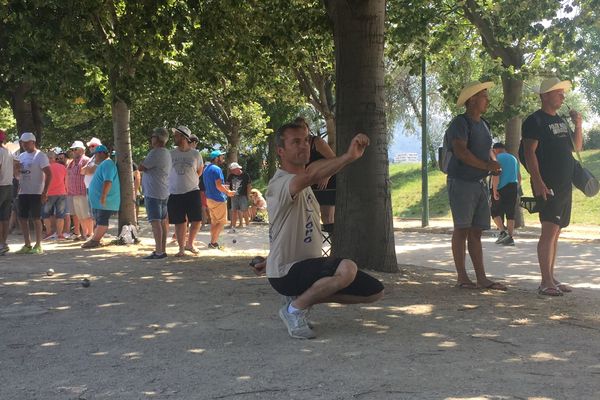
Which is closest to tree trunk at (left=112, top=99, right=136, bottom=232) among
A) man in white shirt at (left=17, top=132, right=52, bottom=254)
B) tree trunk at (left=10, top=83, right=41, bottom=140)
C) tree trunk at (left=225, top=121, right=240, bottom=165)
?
man in white shirt at (left=17, top=132, right=52, bottom=254)

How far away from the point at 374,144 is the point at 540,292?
8.20 feet

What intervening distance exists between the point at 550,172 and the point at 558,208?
14.7 inches

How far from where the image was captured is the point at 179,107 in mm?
30562

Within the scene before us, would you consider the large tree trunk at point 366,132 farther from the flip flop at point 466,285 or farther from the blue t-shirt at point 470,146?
the blue t-shirt at point 470,146

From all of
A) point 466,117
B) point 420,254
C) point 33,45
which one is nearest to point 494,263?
point 420,254

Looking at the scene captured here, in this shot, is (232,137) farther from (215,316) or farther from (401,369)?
(401,369)

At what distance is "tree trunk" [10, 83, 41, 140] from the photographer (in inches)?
648

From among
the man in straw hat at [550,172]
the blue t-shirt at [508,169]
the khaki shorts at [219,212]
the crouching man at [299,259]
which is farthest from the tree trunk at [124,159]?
the crouching man at [299,259]

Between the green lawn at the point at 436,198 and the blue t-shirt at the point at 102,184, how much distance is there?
48.1ft

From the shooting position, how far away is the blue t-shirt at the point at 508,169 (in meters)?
13.1

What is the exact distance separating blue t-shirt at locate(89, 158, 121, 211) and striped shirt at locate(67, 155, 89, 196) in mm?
1705

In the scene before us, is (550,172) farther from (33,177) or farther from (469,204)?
(33,177)

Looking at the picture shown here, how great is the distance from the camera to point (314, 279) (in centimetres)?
475

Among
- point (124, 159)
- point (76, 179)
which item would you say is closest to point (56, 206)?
point (76, 179)
